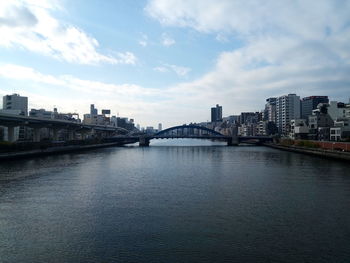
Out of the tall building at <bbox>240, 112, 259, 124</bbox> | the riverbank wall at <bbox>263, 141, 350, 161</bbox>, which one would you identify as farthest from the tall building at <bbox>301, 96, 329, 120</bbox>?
the riverbank wall at <bbox>263, 141, 350, 161</bbox>

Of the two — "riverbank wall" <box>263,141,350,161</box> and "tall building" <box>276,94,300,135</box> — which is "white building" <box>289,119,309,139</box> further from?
"tall building" <box>276,94,300,135</box>

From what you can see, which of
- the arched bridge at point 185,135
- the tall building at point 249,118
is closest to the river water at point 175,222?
the arched bridge at point 185,135

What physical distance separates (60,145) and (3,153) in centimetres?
1649

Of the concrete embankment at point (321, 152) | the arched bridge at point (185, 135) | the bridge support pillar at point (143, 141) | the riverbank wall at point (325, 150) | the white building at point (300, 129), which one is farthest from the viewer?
the bridge support pillar at point (143, 141)

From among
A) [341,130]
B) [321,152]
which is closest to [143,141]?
[341,130]

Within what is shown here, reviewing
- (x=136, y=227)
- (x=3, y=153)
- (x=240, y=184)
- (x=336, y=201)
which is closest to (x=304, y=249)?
(x=136, y=227)

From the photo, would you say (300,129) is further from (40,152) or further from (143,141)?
(40,152)

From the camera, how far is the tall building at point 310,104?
80800 mm

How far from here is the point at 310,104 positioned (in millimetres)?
81250

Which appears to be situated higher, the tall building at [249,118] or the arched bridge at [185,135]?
the tall building at [249,118]

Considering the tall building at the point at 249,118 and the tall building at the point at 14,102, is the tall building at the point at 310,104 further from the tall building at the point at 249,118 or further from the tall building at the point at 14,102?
the tall building at the point at 14,102

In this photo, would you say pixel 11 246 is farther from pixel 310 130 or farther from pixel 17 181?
pixel 310 130

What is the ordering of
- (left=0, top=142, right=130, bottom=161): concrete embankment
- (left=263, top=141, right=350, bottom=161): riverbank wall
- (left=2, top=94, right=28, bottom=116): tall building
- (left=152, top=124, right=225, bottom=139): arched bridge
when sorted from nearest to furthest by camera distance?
1. (left=0, top=142, right=130, bottom=161): concrete embankment
2. (left=263, top=141, right=350, bottom=161): riverbank wall
3. (left=2, top=94, right=28, bottom=116): tall building
4. (left=152, top=124, right=225, bottom=139): arched bridge

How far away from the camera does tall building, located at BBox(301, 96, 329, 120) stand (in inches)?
3181
